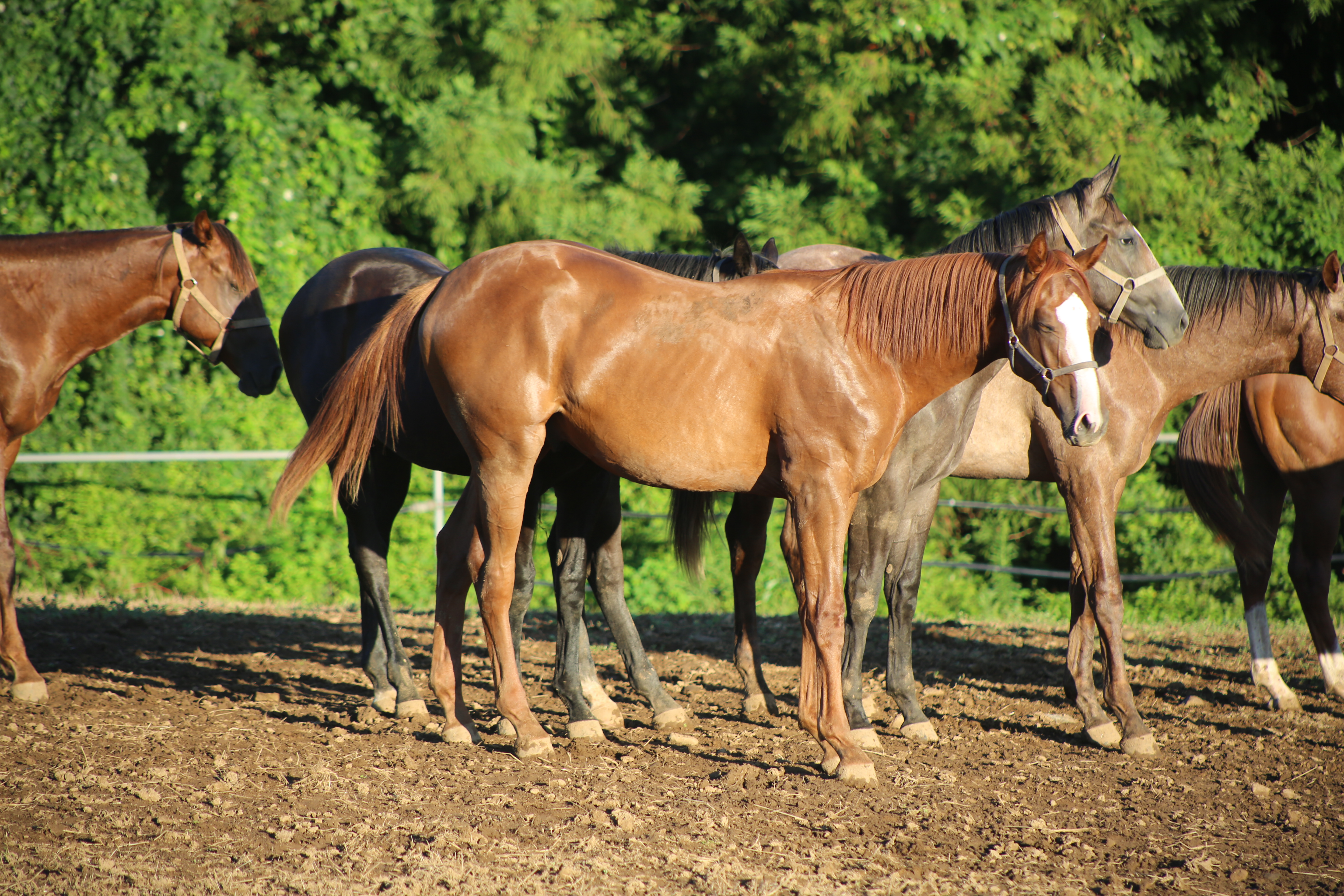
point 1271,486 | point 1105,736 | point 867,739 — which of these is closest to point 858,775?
point 867,739

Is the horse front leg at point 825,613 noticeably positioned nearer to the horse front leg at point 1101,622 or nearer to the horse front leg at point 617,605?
the horse front leg at point 617,605

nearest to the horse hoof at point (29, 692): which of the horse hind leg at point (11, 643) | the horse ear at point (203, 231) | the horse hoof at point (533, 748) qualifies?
the horse hind leg at point (11, 643)

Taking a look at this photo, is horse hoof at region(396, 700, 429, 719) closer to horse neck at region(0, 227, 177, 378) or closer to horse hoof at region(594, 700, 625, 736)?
horse hoof at region(594, 700, 625, 736)

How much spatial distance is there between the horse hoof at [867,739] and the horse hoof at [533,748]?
120cm

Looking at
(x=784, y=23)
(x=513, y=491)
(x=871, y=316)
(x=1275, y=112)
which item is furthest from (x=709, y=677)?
(x=1275, y=112)

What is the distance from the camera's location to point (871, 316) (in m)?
3.54

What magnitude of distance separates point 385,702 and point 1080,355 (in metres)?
3.30

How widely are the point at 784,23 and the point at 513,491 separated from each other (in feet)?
28.6

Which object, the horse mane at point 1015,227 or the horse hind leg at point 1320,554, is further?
the horse hind leg at point 1320,554

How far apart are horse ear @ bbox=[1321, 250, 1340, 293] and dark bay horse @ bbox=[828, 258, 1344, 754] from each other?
0.9 inches

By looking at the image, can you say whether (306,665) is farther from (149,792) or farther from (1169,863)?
(1169,863)

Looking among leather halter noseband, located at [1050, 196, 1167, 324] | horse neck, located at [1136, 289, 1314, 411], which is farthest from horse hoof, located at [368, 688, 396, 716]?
horse neck, located at [1136, 289, 1314, 411]

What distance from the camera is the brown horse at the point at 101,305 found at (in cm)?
463

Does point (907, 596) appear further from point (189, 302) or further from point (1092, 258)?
point (189, 302)
